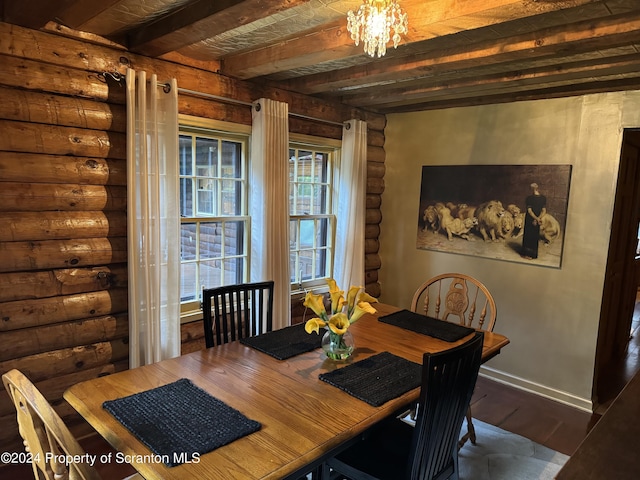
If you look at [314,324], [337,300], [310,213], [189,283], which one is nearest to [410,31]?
[337,300]

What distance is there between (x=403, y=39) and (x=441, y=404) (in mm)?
1695

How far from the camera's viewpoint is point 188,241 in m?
3.00

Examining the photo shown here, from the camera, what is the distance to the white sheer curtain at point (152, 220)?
2.42 metres

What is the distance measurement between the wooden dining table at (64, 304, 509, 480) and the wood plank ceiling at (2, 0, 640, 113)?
1530 millimetres

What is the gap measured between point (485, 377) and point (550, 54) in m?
2.61

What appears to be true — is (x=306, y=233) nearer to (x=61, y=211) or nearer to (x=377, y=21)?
(x=61, y=211)

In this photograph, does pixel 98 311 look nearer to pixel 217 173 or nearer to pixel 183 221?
pixel 183 221

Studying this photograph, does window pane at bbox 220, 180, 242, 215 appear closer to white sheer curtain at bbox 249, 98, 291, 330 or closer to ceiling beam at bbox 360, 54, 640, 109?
white sheer curtain at bbox 249, 98, 291, 330

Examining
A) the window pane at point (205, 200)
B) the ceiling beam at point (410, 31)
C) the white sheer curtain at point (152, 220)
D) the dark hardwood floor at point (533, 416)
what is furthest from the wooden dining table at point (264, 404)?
the ceiling beam at point (410, 31)

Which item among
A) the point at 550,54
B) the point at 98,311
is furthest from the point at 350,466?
the point at 550,54

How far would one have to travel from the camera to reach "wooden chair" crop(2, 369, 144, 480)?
36.8 inches

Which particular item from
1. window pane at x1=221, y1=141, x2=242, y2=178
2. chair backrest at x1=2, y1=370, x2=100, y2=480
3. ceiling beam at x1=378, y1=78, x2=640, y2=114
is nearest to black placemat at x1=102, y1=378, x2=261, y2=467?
chair backrest at x1=2, y1=370, x2=100, y2=480

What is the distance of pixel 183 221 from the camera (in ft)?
9.51

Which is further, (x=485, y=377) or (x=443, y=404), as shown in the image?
(x=485, y=377)
